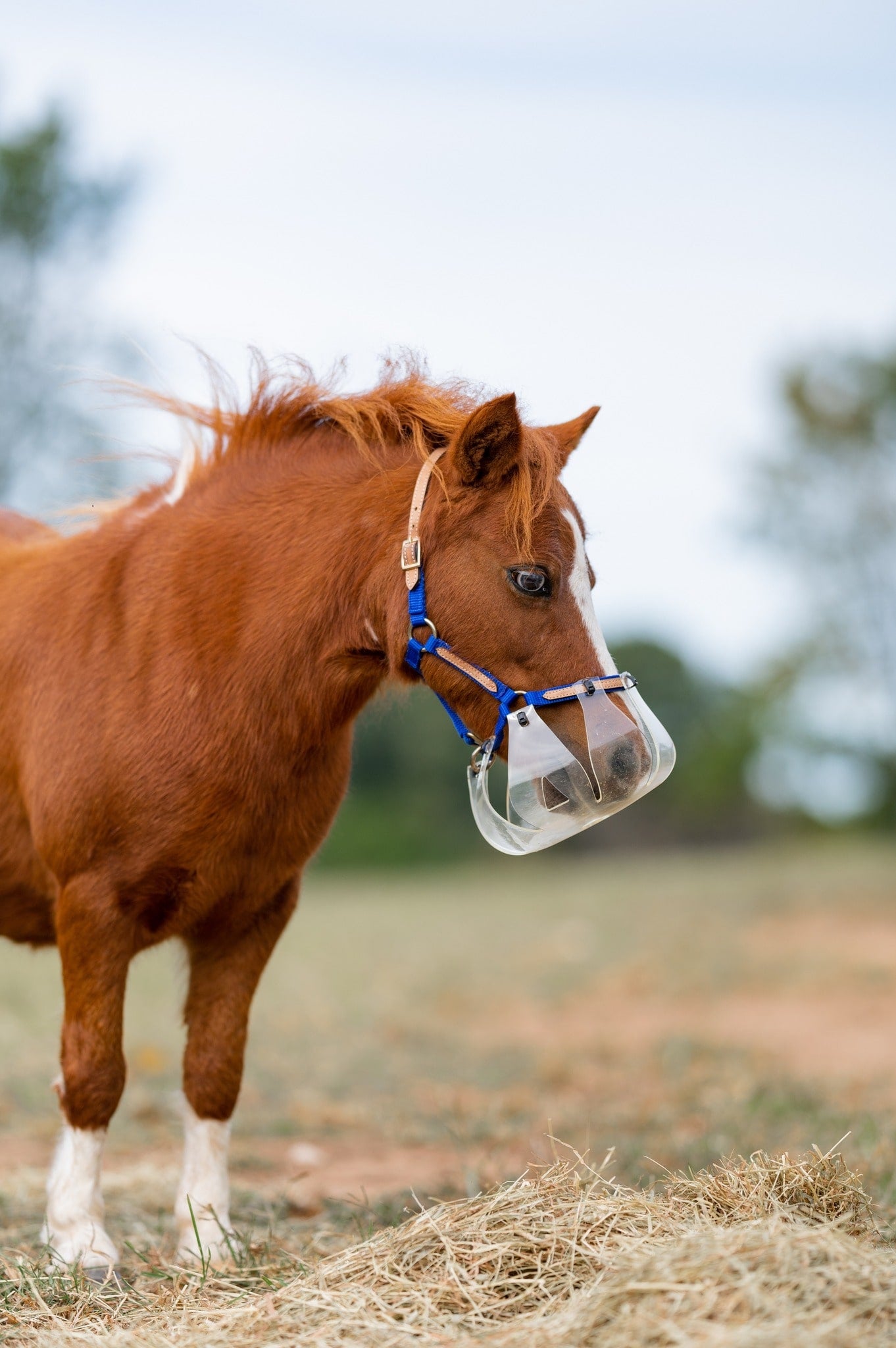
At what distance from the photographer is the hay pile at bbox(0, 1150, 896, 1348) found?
2268mm

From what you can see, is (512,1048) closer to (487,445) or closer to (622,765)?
(622,765)

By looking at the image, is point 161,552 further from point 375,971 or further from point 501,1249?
point 375,971

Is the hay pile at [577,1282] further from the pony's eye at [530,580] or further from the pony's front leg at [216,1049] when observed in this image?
the pony's eye at [530,580]

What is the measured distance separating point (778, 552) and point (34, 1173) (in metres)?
14.4

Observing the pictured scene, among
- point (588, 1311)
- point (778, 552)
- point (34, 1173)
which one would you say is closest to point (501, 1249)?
point (588, 1311)

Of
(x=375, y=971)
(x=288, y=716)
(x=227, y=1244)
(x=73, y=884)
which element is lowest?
(x=375, y=971)

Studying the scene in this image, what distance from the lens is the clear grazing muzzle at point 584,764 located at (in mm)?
3033

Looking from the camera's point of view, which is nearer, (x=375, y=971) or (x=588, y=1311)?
(x=588, y=1311)

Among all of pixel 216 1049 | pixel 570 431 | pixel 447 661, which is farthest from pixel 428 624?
pixel 216 1049

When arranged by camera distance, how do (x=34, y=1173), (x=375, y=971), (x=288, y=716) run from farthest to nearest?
(x=375, y=971) → (x=34, y=1173) → (x=288, y=716)

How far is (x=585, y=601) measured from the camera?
3.13 meters

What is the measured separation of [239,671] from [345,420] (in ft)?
2.55

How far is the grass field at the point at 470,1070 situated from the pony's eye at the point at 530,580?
1477mm

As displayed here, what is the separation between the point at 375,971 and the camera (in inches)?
438
